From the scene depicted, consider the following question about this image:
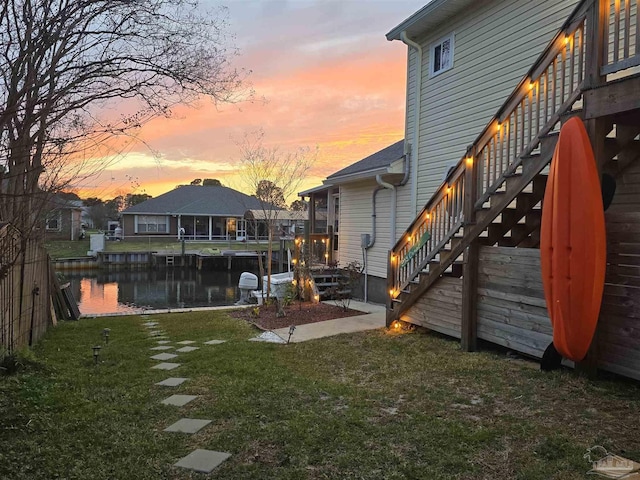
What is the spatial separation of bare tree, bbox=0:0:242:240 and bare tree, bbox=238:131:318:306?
6.48 metres

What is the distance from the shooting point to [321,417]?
11.9ft

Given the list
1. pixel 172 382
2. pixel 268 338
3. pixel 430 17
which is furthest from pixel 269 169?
pixel 172 382

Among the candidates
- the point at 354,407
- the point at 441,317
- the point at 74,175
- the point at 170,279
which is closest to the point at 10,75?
the point at 74,175

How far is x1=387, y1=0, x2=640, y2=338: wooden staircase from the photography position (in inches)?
168

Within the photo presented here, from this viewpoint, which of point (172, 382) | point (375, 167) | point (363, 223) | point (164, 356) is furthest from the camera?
point (363, 223)

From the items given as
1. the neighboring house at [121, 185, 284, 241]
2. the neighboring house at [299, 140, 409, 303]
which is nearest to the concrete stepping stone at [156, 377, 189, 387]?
the neighboring house at [299, 140, 409, 303]

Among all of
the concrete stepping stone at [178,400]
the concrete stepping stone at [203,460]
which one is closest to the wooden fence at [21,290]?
the concrete stepping stone at [178,400]

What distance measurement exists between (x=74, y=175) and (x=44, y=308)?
3.65 meters

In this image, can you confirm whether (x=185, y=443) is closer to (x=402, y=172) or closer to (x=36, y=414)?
(x=36, y=414)

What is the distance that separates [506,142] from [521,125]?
2.26 ft

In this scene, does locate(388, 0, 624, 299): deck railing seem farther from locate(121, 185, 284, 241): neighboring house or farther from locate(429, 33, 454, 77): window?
locate(121, 185, 284, 241): neighboring house

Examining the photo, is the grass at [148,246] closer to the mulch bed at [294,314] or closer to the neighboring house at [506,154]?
the mulch bed at [294,314]

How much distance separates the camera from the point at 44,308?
7391 millimetres

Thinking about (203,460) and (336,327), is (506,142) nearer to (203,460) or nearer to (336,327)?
(336,327)
